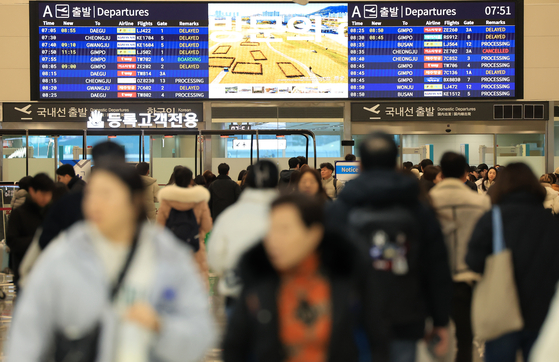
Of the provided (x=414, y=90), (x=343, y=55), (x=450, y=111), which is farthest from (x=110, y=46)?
(x=450, y=111)

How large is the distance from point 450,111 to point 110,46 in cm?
684

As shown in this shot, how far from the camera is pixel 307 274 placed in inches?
72.9

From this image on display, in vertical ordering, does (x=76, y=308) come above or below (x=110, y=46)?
below

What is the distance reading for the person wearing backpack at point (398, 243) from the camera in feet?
7.48

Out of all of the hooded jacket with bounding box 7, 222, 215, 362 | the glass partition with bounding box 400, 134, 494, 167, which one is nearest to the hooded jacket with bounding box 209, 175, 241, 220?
the glass partition with bounding box 400, 134, 494, 167

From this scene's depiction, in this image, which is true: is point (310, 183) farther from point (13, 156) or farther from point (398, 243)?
point (13, 156)

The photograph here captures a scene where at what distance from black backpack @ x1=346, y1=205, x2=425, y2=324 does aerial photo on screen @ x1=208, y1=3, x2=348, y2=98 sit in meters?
9.38

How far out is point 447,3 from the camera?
11.4 m

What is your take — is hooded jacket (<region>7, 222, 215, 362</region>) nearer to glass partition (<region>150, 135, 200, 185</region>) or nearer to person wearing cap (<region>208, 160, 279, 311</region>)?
person wearing cap (<region>208, 160, 279, 311</region>)

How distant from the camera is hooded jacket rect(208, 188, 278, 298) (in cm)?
308

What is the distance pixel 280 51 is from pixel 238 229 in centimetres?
878

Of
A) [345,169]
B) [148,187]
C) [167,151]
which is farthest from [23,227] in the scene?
[167,151]

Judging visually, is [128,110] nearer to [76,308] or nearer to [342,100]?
[342,100]

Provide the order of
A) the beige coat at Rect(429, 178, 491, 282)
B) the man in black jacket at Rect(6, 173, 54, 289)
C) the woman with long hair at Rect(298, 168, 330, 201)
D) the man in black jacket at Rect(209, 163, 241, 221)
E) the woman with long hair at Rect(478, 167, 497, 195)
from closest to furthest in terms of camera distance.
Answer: the beige coat at Rect(429, 178, 491, 282)
the woman with long hair at Rect(298, 168, 330, 201)
the man in black jacket at Rect(6, 173, 54, 289)
the man in black jacket at Rect(209, 163, 241, 221)
the woman with long hair at Rect(478, 167, 497, 195)
